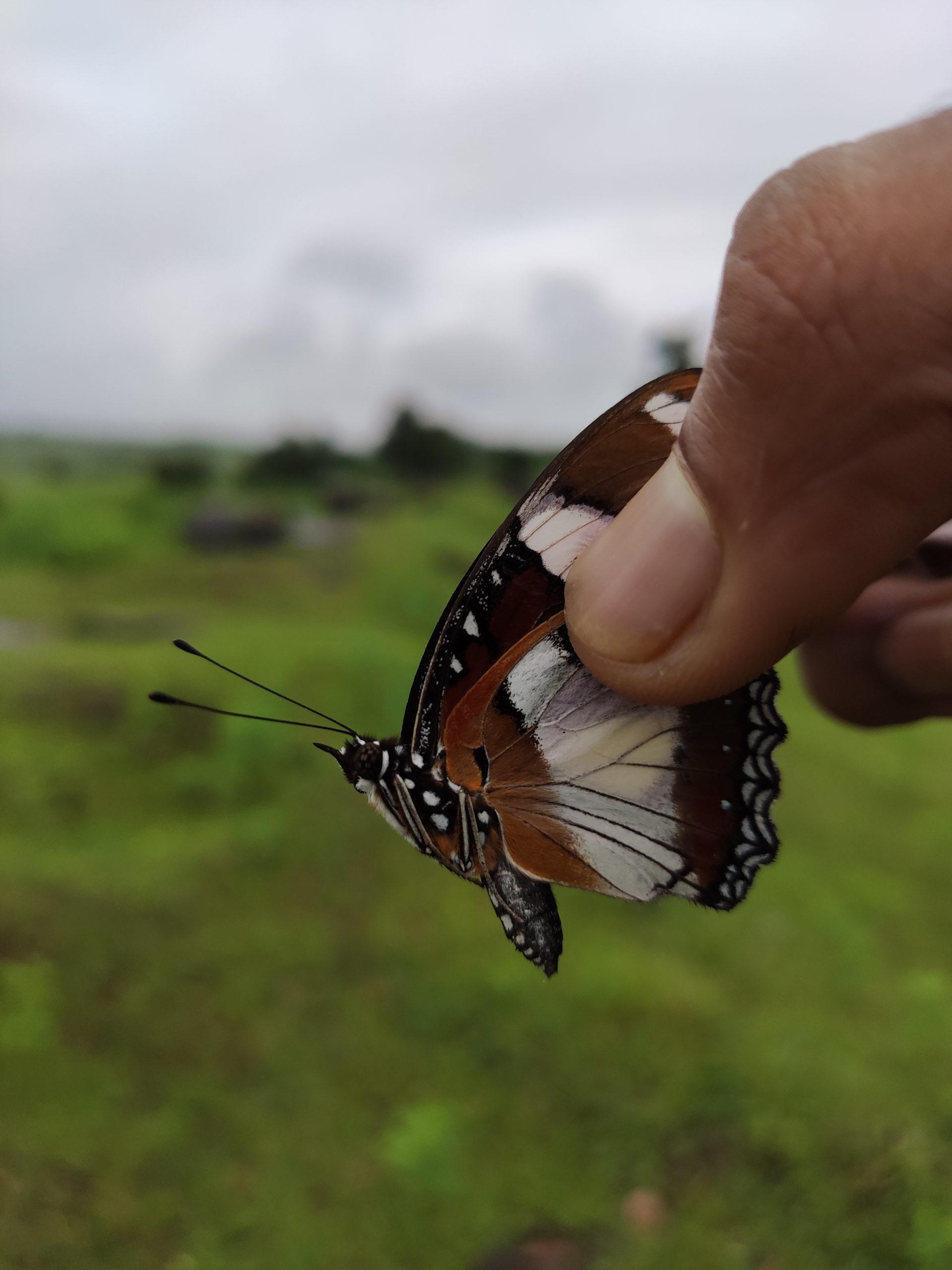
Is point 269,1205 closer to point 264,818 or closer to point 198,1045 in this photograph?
point 198,1045

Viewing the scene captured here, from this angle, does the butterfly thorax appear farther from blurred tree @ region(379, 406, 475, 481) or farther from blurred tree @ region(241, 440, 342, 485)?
blurred tree @ region(241, 440, 342, 485)

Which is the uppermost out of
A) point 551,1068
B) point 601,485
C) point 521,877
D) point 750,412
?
point 750,412

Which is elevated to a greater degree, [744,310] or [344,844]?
[744,310]

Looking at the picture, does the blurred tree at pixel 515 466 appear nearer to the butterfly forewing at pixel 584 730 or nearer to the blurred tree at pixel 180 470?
the blurred tree at pixel 180 470

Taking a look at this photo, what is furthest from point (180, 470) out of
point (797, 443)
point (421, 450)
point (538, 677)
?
point (797, 443)

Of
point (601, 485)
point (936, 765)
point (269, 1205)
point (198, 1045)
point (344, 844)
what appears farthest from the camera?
point (936, 765)

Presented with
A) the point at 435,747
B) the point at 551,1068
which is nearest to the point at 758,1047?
the point at 551,1068

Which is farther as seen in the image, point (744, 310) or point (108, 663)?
point (108, 663)
